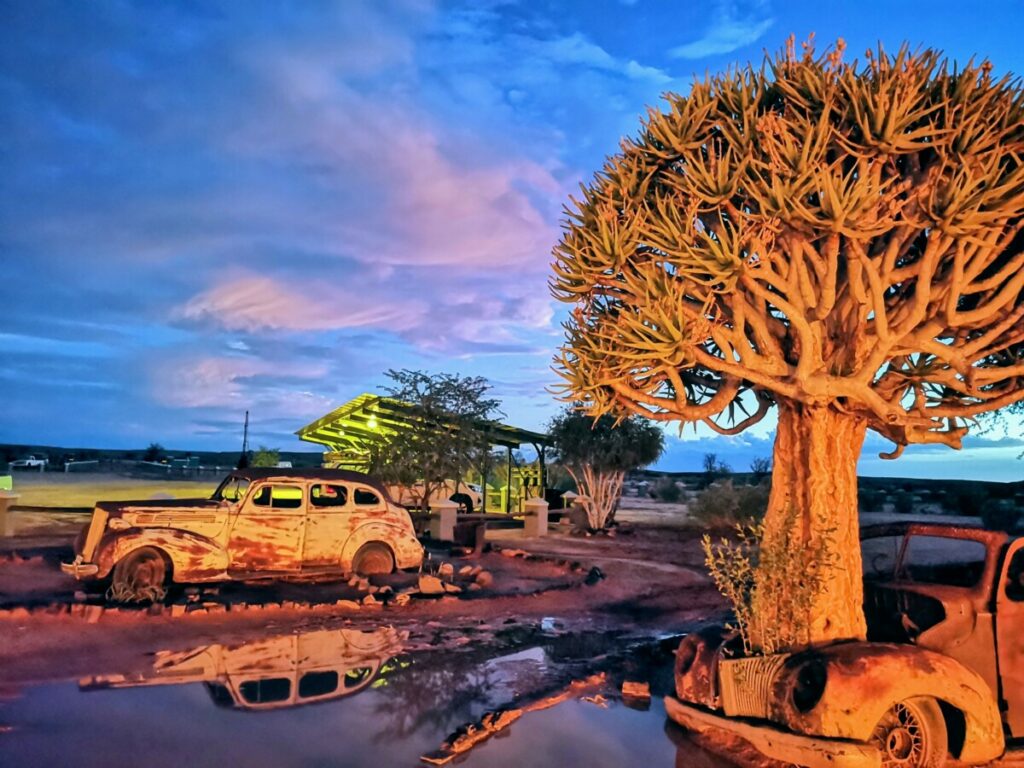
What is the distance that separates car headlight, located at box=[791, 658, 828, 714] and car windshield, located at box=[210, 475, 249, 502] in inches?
366

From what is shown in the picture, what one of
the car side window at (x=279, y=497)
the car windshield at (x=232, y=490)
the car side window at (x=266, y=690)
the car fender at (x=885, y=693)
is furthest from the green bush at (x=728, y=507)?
the car side window at (x=266, y=690)

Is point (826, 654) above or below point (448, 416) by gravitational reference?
below

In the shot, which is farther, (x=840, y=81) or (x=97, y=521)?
(x=97, y=521)

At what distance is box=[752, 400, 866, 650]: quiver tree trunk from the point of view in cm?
711

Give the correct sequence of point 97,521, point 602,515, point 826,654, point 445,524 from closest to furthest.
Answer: point 826,654 → point 97,521 → point 445,524 → point 602,515

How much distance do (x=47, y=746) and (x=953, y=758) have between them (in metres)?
7.08

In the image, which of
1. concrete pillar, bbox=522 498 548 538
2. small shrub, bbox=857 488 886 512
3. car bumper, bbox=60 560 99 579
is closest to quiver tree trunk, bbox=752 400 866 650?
car bumper, bbox=60 560 99 579

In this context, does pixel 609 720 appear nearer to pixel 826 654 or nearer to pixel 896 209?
pixel 826 654

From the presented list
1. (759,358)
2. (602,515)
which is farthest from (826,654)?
(602,515)

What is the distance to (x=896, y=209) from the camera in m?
6.91

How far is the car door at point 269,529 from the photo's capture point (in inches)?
484

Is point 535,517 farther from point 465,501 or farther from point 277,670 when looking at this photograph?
point 277,670

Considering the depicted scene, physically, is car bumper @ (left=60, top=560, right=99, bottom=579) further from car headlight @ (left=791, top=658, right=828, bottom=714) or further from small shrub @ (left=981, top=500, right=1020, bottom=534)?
small shrub @ (left=981, top=500, right=1020, bottom=534)

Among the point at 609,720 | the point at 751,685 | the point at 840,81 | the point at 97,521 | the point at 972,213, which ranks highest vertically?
the point at 840,81
